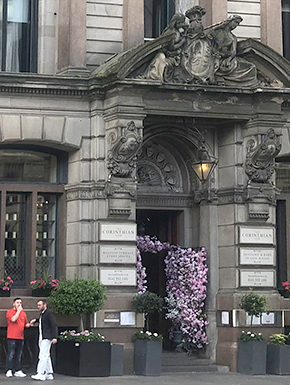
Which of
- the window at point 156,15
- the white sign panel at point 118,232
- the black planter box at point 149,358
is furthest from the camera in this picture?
the window at point 156,15

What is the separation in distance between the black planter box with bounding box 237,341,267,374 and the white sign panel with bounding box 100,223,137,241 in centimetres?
387

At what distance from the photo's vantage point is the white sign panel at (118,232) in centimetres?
2389

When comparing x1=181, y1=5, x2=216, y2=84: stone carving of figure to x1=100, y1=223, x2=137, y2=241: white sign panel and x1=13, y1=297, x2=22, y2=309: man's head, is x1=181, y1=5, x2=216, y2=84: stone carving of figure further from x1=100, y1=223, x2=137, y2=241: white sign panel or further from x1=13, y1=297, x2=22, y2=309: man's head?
x1=13, y1=297, x2=22, y2=309: man's head

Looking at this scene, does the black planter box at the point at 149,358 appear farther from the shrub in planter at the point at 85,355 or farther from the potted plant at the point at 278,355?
the potted plant at the point at 278,355

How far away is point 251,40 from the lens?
24.4 meters

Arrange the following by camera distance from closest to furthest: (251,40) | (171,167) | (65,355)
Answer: (65,355) < (251,40) < (171,167)

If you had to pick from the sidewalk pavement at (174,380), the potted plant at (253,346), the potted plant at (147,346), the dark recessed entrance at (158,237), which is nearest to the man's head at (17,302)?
the sidewalk pavement at (174,380)

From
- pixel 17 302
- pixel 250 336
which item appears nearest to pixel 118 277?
pixel 17 302

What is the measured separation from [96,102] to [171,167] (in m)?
3.18

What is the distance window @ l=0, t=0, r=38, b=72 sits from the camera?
2498 centimetres

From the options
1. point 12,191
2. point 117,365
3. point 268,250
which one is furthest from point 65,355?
point 268,250

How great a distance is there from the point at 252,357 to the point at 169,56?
7657 millimetres

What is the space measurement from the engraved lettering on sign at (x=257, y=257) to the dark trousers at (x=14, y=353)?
6120 millimetres

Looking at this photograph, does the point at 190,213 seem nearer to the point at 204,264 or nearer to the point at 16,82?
the point at 204,264
